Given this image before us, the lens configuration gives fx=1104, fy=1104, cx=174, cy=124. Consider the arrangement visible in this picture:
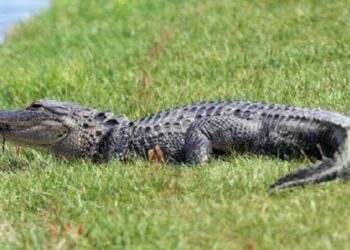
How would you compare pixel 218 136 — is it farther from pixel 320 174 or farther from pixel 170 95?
pixel 170 95

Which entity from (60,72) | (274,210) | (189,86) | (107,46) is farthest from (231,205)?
(107,46)

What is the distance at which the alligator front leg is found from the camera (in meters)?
7.31

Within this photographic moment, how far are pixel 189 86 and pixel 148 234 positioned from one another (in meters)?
3.90

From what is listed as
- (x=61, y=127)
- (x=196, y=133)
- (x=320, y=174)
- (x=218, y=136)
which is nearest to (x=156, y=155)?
(x=196, y=133)

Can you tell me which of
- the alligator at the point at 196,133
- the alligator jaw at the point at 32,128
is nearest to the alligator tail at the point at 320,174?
the alligator at the point at 196,133

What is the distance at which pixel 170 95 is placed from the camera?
29.9 feet

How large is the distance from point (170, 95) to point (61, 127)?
1.25m

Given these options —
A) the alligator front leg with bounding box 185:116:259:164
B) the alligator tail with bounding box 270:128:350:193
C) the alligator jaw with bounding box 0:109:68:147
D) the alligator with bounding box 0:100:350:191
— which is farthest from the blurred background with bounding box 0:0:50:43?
the alligator tail with bounding box 270:128:350:193

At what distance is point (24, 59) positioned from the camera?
11922 mm

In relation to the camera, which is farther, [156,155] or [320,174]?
[156,155]

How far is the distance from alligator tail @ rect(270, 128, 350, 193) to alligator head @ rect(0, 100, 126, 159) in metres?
2.24

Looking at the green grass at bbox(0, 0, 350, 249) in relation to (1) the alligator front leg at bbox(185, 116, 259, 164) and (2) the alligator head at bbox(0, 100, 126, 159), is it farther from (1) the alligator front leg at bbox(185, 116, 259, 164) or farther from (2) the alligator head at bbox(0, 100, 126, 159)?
(1) the alligator front leg at bbox(185, 116, 259, 164)

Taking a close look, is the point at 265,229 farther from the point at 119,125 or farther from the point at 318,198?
the point at 119,125

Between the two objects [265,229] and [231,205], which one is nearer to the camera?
[265,229]
